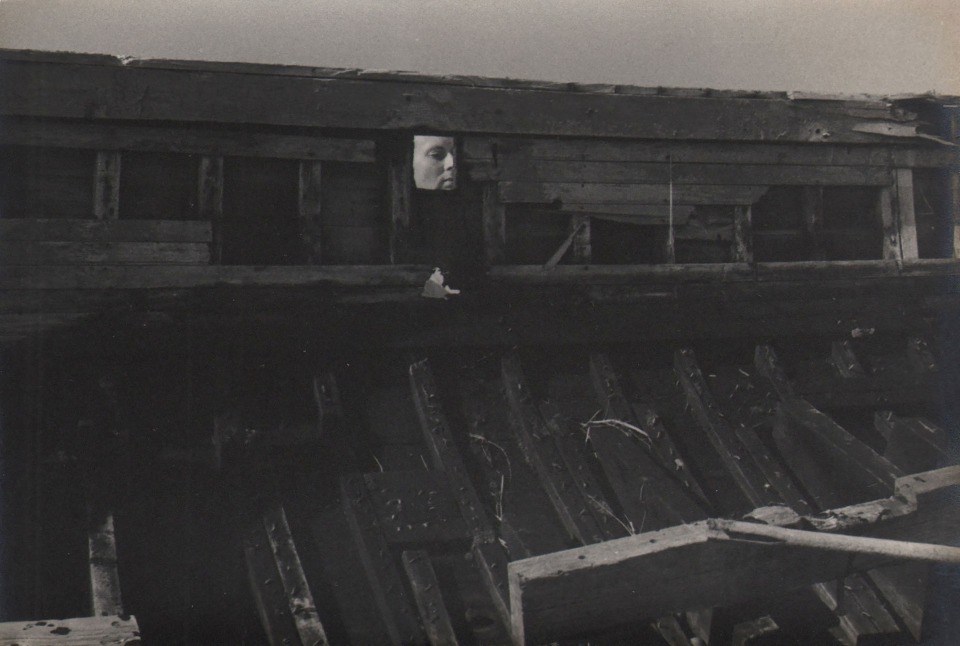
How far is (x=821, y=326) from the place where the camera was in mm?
5281

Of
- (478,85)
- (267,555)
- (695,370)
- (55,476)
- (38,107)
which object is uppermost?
(478,85)

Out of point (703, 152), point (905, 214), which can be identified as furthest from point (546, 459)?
point (905, 214)

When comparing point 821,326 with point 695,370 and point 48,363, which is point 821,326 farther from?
point 48,363

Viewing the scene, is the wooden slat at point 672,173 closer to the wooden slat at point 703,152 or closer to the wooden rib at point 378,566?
the wooden slat at point 703,152

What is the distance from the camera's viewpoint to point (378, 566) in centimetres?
360

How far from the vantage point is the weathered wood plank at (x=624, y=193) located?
16.2 ft

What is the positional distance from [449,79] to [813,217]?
2475 millimetres

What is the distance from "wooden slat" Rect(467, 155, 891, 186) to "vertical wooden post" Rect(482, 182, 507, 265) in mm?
84

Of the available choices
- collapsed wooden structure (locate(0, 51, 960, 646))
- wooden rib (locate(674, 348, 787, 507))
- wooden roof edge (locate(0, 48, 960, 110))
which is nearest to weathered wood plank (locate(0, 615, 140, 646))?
collapsed wooden structure (locate(0, 51, 960, 646))

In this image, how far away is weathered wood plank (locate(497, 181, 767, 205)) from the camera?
4.93m

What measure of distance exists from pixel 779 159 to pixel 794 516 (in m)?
2.90

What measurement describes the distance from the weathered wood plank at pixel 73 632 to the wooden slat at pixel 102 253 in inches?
79.2

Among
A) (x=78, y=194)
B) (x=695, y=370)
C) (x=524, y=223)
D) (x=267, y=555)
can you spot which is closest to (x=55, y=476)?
(x=267, y=555)

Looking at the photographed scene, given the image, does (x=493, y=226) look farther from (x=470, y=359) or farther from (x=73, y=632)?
(x=73, y=632)
